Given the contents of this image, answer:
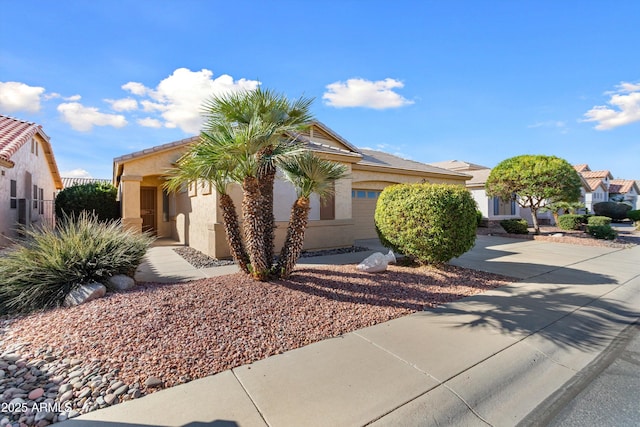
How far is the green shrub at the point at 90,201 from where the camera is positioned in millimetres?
14617

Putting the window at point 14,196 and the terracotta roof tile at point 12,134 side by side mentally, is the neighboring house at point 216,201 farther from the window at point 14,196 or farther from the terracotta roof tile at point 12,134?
the window at point 14,196

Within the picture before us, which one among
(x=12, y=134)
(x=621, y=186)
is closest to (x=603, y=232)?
(x=12, y=134)

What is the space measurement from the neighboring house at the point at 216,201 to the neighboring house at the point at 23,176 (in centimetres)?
319

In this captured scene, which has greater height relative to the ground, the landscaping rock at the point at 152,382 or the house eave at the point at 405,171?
the house eave at the point at 405,171

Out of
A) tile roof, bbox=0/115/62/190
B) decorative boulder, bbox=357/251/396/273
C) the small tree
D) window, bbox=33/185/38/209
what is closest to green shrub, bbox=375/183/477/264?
decorative boulder, bbox=357/251/396/273

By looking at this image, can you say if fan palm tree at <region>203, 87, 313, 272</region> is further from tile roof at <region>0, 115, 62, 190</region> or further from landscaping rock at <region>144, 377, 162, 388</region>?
tile roof at <region>0, 115, 62, 190</region>

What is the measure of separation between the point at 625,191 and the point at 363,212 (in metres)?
48.8

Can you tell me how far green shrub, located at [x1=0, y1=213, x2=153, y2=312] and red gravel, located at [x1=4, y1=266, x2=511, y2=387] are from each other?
0.52 m

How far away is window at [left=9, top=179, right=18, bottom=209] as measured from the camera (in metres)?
11.3

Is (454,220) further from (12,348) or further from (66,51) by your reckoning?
(66,51)

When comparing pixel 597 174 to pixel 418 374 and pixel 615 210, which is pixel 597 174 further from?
pixel 418 374

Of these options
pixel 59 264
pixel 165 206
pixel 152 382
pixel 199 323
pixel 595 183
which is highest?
pixel 595 183

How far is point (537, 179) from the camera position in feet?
49.7

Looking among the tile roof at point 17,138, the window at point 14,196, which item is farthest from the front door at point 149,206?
the tile roof at point 17,138
